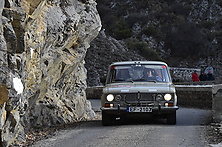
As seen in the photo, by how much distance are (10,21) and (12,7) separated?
1.48 feet

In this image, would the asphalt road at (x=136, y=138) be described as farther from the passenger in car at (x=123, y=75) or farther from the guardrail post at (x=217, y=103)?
the passenger in car at (x=123, y=75)

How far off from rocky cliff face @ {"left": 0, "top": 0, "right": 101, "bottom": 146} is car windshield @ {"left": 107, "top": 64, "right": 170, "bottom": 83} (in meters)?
2.21

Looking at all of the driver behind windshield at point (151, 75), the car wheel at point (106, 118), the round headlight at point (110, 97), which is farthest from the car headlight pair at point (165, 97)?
Result: the car wheel at point (106, 118)

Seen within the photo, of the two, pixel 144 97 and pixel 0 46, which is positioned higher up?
pixel 0 46

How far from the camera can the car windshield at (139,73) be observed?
11.5m

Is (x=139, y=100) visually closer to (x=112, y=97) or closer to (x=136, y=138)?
(x=112, y=97)

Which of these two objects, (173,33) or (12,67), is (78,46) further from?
(173,33)

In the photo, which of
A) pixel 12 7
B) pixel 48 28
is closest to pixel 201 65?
pixel 48 28

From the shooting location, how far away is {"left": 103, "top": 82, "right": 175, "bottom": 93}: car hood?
10.6m

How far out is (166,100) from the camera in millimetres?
10617

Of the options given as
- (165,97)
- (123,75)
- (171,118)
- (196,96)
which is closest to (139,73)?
(123,75)

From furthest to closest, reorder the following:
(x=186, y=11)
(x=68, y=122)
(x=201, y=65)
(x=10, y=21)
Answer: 1. (x=186, y=11)
2. (x=201, y=65)
3. (x=68, y=122)
4. (x=10, y=21)

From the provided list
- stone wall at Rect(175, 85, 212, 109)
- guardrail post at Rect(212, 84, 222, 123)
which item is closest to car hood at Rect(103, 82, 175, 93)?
guardrail post at Rect(212, 84, 222, 123)

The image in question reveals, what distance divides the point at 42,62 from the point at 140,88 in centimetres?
312
